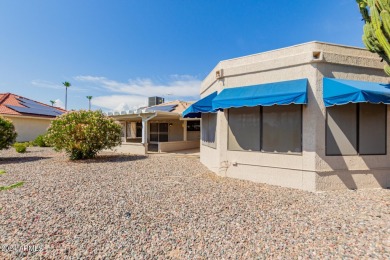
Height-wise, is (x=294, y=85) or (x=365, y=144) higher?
(x=294, y=85)

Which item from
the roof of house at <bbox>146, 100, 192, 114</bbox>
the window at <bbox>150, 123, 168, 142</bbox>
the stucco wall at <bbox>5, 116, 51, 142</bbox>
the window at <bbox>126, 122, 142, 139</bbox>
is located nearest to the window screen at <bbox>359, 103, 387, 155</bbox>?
the roof of house at <bbox>146, 100, 192, 114</bbox>

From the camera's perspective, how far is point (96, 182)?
29.7 ft

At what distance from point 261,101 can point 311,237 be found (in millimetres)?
5110

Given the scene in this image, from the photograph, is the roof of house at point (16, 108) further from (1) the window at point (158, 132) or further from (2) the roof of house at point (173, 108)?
(2) the roof of house at point (173, 108)

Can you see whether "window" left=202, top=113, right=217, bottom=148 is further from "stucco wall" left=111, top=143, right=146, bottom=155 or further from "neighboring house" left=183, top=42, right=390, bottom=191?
"stucco wall" left=111, top=143, right=146, bottom=155

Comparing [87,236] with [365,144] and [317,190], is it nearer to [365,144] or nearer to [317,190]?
[317,190]

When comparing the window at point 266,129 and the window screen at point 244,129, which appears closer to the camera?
the window at point 266,129

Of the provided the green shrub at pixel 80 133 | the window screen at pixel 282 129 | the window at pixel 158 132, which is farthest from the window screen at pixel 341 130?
the window at pixel 158 132

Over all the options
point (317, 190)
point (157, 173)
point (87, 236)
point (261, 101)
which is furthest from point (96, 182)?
point (317, 190)

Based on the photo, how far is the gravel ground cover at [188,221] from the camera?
410 cm

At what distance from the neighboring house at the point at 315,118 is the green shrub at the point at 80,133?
948 centimetres

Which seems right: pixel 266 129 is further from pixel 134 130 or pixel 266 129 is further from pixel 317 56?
pixel 134 130

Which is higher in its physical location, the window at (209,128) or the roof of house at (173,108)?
the roof of house at (173,108)

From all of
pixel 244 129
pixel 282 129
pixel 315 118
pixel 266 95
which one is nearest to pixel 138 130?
pixel 244 129
